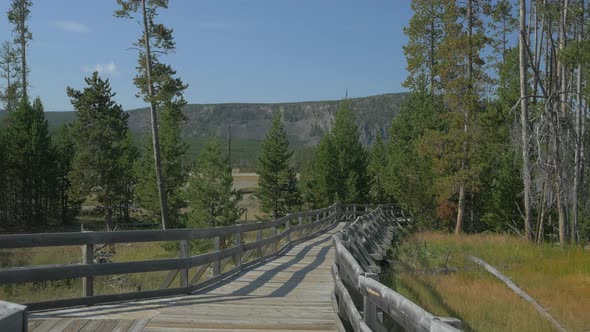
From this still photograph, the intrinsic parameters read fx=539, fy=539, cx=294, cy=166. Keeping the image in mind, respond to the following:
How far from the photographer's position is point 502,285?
1261 cm

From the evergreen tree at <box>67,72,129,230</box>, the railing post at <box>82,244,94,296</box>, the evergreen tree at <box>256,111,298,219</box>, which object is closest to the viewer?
the railing post at <box>82,244,94,296</box>

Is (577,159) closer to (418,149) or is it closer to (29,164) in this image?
(418,149)

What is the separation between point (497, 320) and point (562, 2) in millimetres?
17961

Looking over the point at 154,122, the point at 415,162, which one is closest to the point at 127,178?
the point at 154,122

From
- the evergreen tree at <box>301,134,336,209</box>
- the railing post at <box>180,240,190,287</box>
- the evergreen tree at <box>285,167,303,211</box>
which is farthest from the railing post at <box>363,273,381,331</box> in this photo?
the evergreen tree at <box>285,167,303,211</box>

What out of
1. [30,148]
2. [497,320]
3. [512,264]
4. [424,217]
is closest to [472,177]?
[424,217]

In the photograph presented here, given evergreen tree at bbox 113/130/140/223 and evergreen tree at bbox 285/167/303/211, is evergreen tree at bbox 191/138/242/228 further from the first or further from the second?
evergreen tree at bbox 113/130/140/223

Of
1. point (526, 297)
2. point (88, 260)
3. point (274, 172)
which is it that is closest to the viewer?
point (88, 260)

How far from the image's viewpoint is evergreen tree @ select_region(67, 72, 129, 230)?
143 feet

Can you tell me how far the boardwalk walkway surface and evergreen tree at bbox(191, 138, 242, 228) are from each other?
30530 millimetres

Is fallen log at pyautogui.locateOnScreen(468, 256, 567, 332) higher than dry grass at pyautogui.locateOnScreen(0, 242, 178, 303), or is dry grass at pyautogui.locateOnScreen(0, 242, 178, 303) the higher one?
fallen log at pyautogui.locateOnScreen(468, 256, 567, 332)

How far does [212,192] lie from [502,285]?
100 ft

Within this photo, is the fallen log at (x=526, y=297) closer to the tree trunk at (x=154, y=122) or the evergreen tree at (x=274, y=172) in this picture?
the tree trunk at (x=154, y=122)

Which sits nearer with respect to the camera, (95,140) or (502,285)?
(502,285)
